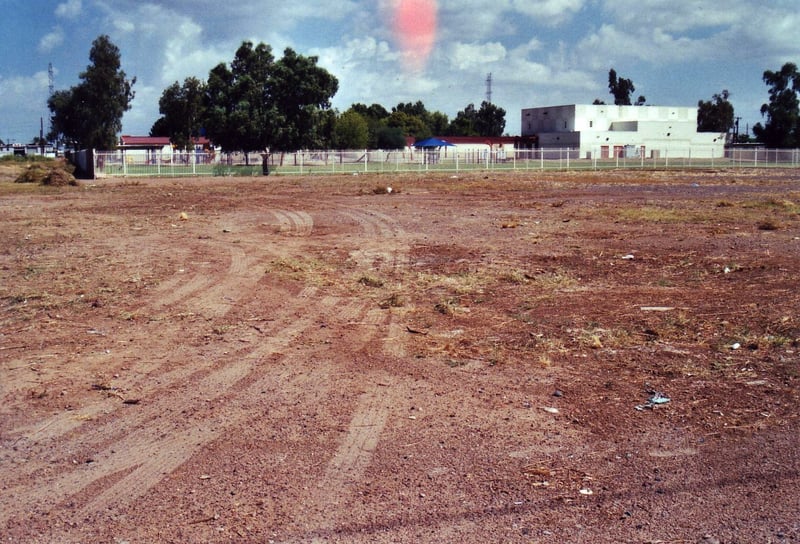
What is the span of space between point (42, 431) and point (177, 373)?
167cm

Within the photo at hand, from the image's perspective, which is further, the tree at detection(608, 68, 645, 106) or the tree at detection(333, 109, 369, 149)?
the tree at detection(608, 68, 645, 106)

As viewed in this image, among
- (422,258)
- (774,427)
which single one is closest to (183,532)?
(774,427)

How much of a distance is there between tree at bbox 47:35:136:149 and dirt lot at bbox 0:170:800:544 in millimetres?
81709

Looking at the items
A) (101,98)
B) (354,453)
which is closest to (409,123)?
(101,98)

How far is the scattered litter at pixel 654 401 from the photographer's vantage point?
6.80 metres

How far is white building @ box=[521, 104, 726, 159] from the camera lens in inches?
4072

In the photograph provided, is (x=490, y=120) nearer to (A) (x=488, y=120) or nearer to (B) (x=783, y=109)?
(A) (x=488, y=120)

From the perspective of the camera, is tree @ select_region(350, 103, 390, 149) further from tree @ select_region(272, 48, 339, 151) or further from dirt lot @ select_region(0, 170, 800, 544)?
dirt lot @ select_region(0, 170, 800, 544)

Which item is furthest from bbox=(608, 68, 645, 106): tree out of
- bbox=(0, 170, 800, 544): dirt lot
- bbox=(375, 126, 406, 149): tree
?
bbox=(0, 170, 800, 544): dirt lot

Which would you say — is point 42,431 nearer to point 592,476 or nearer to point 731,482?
point 592,476

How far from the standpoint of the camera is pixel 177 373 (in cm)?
788

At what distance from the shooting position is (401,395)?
7172mm

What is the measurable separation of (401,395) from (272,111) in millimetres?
60477

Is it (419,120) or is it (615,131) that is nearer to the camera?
(615,131)
